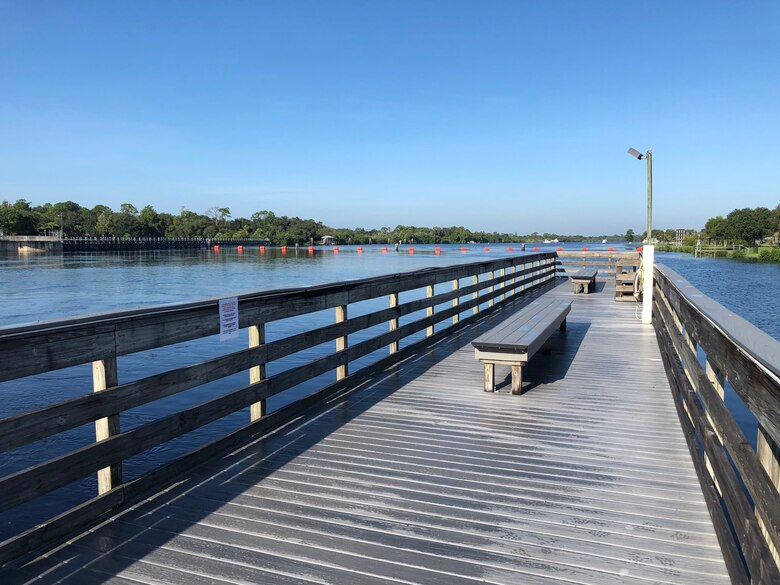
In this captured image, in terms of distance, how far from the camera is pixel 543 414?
4.91 metres

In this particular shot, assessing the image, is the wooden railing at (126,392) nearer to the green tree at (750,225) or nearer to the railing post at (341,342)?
the railing post at (341,342)

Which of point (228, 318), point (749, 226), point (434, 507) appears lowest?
point (434, 507)

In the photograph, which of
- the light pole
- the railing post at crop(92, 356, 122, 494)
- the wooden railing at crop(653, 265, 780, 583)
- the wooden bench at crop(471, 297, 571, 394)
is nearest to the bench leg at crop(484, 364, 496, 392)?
the wooden bench at crop(471, 297, 571, 394)

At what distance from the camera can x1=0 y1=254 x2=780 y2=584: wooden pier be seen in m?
2.46

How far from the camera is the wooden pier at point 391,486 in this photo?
2.46 meters

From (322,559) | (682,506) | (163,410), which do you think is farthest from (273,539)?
(163,410)

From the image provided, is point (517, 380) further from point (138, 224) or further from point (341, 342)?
point (138, 224)

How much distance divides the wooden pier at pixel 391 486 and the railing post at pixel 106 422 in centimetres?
2

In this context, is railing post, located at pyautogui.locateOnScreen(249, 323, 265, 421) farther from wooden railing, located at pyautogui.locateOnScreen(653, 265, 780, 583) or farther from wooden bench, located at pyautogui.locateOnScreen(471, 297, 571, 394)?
wooden railing, located at pyautogui.locateOnScreen(653, 265, 780, 583)

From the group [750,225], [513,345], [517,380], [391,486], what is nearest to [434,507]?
[391,486]

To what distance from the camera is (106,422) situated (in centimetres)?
296

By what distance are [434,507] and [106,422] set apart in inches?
70.0

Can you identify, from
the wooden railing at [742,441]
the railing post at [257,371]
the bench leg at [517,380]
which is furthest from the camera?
the bench leg at [517,380]

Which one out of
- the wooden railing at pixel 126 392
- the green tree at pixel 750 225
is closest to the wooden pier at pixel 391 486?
the wooden railing at pixel 126 392
